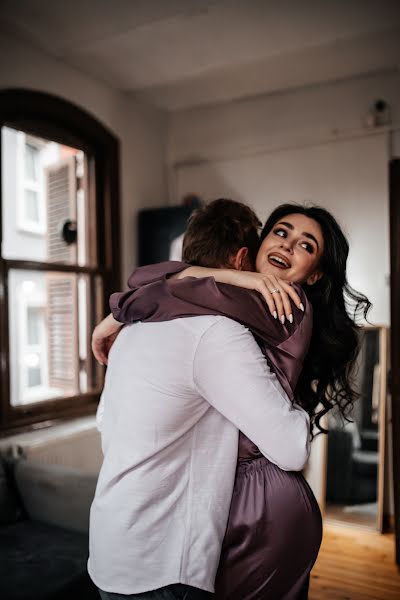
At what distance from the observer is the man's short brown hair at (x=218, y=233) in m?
1.29

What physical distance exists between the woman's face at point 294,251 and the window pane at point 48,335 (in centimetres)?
214

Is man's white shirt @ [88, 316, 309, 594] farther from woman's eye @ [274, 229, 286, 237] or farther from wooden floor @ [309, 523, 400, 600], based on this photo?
wooden floor @ [309, 523, 400, 600]

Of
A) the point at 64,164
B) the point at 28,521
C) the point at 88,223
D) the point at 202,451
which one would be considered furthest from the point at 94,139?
the point at 202,451

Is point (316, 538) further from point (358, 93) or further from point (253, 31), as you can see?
point (358, 93)

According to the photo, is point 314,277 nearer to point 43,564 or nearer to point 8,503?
point 43,564

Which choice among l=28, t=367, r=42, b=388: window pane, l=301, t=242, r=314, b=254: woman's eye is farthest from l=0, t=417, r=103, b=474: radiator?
l=301, t=242, r=314, b=254: woman's eye

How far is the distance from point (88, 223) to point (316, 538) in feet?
10.3

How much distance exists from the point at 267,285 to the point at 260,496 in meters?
0.45

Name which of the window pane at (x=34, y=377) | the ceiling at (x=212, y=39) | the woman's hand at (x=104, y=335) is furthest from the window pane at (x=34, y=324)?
the woman's hand at (x=104, y=335)

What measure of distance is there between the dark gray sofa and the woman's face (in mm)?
1451

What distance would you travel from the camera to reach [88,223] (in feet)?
12.8

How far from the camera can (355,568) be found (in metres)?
3.02

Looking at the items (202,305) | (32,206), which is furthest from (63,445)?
(202,305)

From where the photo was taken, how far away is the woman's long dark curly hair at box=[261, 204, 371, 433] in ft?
4.51
